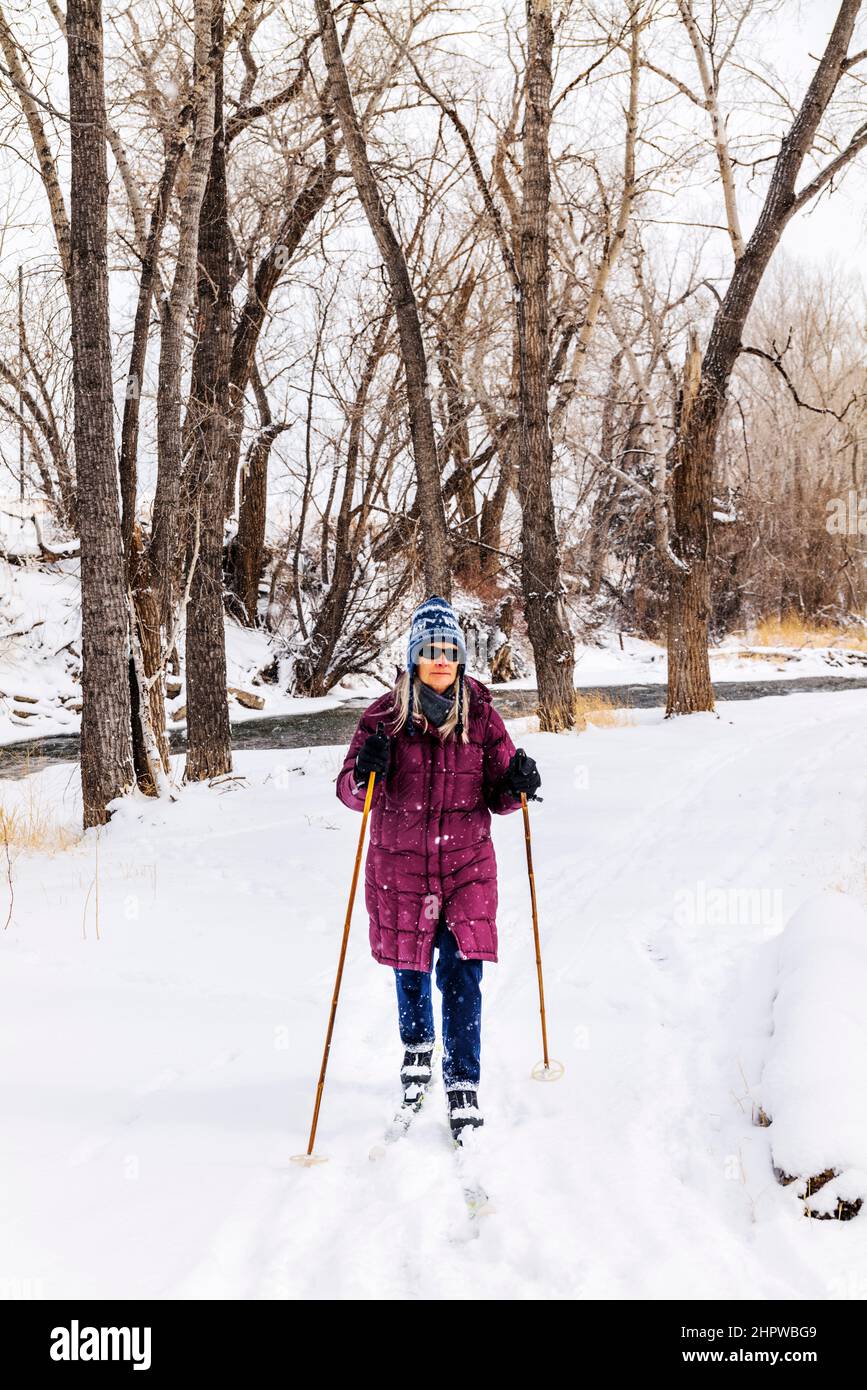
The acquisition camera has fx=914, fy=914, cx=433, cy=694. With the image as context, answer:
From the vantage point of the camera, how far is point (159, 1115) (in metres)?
3.30

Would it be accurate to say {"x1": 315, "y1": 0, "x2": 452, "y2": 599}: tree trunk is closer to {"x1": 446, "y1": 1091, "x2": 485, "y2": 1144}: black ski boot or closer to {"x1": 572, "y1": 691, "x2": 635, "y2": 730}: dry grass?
{"x1": 572, "y1": 691, "x2": 635, "y2": 730}: dry grass

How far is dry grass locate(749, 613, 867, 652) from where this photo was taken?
25.4 metres

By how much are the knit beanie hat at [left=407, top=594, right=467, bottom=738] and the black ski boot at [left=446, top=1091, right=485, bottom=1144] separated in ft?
4.21

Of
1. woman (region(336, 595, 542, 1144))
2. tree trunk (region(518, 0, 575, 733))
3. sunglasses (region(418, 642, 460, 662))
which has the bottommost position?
woman (region(336, 595, 542, 1144))

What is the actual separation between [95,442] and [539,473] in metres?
4.94

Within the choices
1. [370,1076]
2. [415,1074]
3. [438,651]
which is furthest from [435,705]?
[370,1076]

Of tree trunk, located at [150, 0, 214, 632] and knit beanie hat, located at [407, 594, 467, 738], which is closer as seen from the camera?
knit beanie hat, located at [407, 594, 467, 738]

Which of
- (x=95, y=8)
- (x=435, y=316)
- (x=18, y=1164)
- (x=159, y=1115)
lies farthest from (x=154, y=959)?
(x=435, y=316)

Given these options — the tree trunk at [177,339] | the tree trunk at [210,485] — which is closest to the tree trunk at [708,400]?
the tree trunk at [210,485]

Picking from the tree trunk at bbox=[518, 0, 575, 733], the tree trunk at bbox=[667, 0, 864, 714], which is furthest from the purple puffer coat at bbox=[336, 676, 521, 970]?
the tree trunk at bbox=[667, 0, 864, 714]

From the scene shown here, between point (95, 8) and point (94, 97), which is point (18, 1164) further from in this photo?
point (95, 8)

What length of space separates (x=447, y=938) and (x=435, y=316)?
1321 cm

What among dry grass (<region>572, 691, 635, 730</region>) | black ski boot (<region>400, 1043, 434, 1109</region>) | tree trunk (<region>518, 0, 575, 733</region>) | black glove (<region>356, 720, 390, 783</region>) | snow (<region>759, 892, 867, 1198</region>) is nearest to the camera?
snow (<region>759, 892, 867, 1198</region>)

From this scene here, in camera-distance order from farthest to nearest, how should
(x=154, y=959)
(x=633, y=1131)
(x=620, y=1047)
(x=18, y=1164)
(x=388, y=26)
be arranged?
1. (x=388, y=26)
2. (x=154, y=959)
3. (x=620, y=1047)
4. (x=633, y=1131)
5. (x=18, y=1164)
